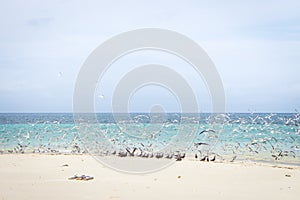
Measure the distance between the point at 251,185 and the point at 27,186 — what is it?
17.4 ft

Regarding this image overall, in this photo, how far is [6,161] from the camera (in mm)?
13609

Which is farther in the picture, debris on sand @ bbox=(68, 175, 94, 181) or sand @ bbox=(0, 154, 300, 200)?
debris on sand @ bbox=(68, 175, 94, 181)

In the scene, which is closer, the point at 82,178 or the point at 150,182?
the point at 150,182

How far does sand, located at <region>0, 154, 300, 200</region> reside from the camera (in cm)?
837

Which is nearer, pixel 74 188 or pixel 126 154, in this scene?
pixel 74 188

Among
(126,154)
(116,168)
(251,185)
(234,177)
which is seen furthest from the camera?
(126,154)

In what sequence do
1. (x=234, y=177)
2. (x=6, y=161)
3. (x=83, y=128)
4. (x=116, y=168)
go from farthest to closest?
(x=83, y=128) < (x=6, y=161) < (x=116, y=168) < (x=234, y=177)

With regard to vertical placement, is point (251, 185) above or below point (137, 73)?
below

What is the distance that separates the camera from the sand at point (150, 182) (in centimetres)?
837

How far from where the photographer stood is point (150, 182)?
32.1ft

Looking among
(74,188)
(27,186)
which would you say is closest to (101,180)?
(74,188)

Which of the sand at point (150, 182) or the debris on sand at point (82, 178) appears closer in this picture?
the sand at point (150, 182)

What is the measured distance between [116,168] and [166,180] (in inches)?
93.9

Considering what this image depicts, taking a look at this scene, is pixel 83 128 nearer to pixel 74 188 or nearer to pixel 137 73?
pixel 137 73
